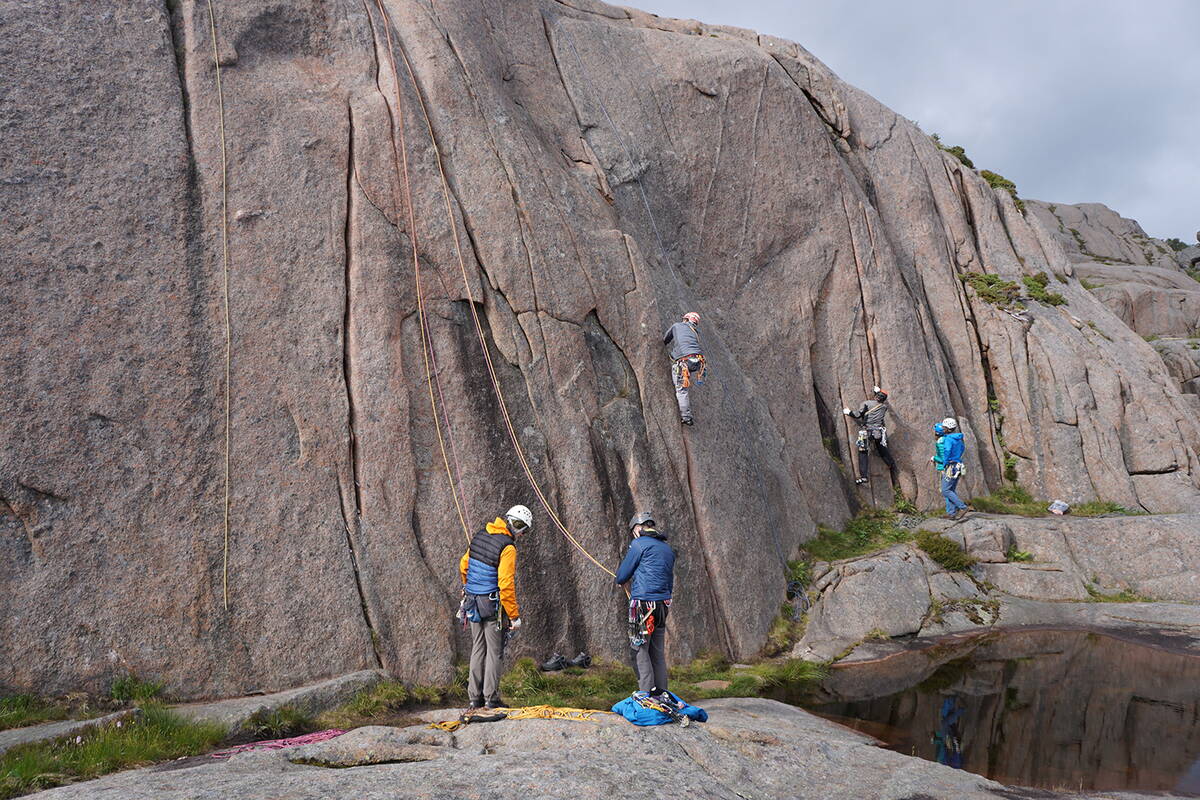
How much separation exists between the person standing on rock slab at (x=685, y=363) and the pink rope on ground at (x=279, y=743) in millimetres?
10081

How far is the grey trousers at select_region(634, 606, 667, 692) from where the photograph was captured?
11.5 meters

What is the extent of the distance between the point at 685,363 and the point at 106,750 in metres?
12.7

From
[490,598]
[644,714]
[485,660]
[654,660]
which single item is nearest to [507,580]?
[490,598]

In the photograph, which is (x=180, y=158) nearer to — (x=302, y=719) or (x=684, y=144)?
(x=302, y=719)

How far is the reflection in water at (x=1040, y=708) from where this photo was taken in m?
11.7

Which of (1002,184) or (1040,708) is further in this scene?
(1002,184)

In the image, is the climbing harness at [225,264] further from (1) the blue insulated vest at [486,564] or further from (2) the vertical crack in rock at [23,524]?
(1) the blue insulated vest at [486,564]

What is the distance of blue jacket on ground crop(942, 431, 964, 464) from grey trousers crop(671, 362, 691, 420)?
30.1 feet

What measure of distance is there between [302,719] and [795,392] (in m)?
16.9

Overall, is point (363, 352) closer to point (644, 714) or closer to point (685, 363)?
point (685, 363)

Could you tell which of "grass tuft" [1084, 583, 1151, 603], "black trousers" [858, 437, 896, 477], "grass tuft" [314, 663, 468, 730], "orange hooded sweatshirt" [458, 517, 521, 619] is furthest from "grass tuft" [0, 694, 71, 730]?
"grass tuft" [1084, 583, 1151, 603]

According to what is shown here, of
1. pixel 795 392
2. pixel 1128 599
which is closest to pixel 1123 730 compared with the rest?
pixel 1128 599

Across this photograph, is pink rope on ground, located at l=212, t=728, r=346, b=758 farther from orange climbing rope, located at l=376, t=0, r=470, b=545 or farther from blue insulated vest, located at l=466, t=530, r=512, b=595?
orange climbing rope, located at l=376, t=0, r=470, b=545

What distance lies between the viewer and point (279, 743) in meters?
10.2
